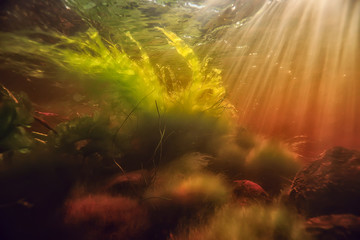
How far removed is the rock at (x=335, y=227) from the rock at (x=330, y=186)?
0.33 feet

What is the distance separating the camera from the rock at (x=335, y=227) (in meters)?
1.48

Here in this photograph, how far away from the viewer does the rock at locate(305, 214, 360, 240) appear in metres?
1.48

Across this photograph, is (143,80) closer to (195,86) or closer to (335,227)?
(195,86)

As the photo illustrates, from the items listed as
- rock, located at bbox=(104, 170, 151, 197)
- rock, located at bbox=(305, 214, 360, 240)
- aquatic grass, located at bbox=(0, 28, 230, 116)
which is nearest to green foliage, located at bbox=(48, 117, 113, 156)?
rock, located at bbox=(104, 170, 151, 197)

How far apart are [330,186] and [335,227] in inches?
21.3

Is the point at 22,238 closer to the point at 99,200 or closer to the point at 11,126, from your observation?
the point at 99,200

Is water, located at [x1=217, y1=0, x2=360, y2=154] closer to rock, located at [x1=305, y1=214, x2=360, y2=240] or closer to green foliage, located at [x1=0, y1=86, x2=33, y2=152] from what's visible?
rock, located at [x1=305, y1=214, x2=360, y2=240]

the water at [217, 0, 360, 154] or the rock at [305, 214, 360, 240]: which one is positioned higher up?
the water at [217, 0, 360, 154]

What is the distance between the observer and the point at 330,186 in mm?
1952

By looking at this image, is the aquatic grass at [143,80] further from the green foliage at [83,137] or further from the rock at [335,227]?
the rock at [335,227]

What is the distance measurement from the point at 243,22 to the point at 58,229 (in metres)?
8.37

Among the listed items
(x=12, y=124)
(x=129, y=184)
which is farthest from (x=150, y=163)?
(x=12, y=124)

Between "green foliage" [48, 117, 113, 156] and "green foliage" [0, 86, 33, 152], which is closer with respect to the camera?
"green foliage" [0, 86, 33, 152]

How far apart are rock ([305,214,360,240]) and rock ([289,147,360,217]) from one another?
100mm
